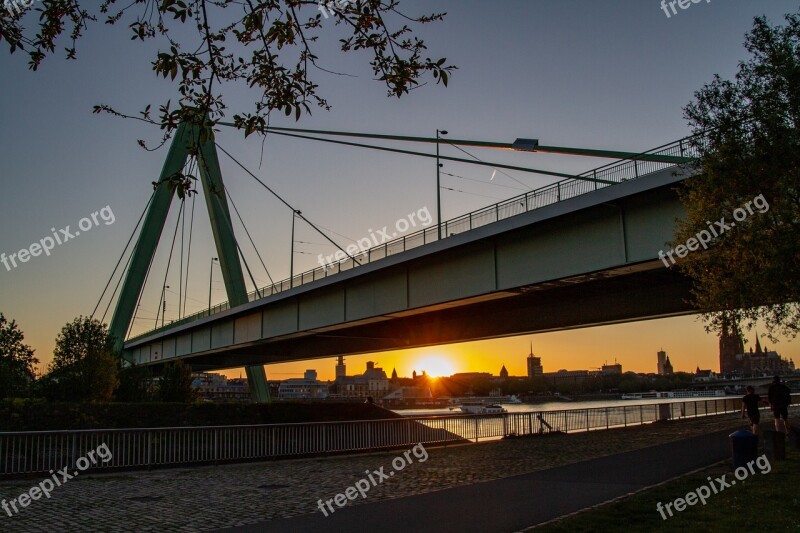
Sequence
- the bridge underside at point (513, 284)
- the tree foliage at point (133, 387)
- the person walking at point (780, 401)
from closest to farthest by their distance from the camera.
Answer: the person walking at point (780, 401) → the bridge underside at point (513, 284) → the tree foliage at point (133, 387)

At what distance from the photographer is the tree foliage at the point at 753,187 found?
42.8ft

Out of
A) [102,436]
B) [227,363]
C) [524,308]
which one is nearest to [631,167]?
[524,308]

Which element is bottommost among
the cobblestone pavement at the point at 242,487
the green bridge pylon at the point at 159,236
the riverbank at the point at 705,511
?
the cobblestone pavement at the point at 242,487

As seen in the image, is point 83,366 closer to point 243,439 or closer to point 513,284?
point 243,439

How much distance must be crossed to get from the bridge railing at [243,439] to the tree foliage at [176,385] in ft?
68.5

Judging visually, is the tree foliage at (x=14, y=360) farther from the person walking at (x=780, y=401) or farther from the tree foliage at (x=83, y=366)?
the person walking at (x=780, y=401)

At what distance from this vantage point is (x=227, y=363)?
61.6 m

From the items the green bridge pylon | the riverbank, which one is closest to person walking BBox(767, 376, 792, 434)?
the riverbank

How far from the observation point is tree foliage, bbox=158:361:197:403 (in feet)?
131

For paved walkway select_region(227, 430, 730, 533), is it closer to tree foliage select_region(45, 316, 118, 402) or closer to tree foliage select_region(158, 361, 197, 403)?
tree foliage select_region(45, 316, 118, 402)

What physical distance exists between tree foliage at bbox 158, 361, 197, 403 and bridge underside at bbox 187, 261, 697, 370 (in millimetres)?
9072

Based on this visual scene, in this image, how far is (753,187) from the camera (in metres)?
13.9

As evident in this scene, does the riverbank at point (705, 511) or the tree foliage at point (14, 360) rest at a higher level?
the tree foliage at point (14, 360)

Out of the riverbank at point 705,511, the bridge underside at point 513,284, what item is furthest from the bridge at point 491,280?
the riverbank at point 705,511
